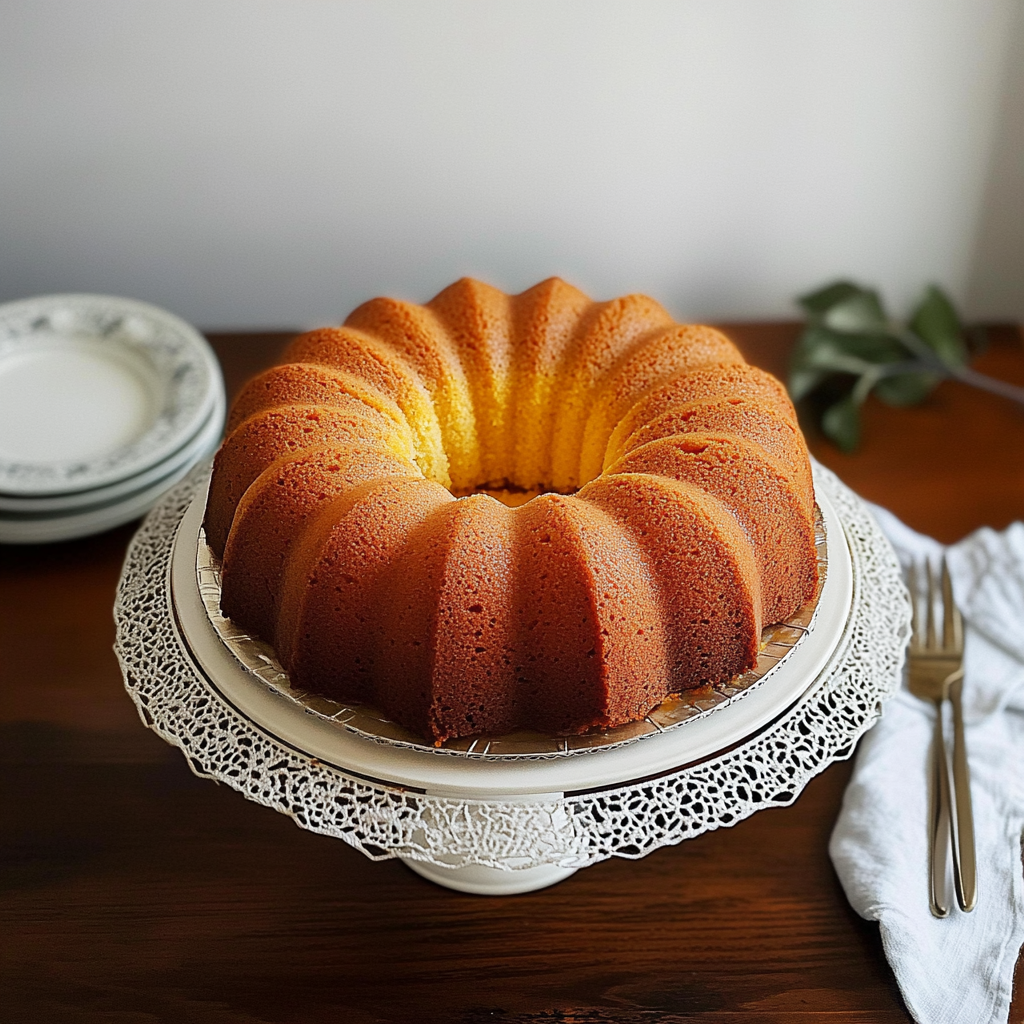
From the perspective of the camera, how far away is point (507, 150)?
1.54 meters

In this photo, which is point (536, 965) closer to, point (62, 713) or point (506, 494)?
point (506, 494)

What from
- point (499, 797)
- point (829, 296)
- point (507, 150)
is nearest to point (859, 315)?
point (829, 296)

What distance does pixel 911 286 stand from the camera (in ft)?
5.66

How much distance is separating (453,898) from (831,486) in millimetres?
570

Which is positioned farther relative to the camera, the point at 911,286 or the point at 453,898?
the point at 911,286

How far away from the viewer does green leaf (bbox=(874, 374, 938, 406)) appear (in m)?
1.62

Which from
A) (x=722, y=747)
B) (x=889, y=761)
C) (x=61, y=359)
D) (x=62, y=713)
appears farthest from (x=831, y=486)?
(x=61, y=359)

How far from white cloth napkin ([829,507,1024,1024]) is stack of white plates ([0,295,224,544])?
86 cm

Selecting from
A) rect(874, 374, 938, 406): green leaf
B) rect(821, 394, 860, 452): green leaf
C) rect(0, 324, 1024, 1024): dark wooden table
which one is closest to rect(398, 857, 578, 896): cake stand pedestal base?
rect(0, 324, 1024, 1024): dark wooden table

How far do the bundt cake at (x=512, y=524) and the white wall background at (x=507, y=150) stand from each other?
0.52m

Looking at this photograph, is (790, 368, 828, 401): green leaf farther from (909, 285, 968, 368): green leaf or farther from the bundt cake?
the bundt cake

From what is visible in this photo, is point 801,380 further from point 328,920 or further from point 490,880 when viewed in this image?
point 328,920

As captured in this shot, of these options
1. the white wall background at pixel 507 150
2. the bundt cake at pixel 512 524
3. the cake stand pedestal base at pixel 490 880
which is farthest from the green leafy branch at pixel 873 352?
the cake stand pedestal base at pixel 490 880

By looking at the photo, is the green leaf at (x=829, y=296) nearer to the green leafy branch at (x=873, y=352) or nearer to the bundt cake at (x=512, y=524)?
the green leafy branch at (x=873, y=352)
